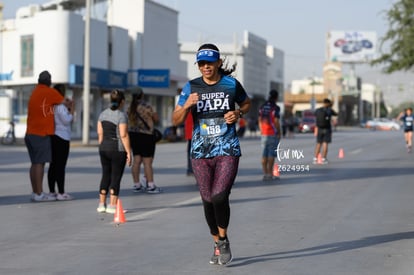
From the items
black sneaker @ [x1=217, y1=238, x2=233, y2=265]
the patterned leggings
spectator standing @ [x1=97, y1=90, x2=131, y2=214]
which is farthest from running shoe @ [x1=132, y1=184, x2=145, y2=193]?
black sneaker @ [x1=217, y1=238, x2=233, y2=265]

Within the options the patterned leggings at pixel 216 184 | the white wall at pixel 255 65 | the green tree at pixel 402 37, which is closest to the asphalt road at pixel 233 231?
the patterned leggings at pixel 216 184


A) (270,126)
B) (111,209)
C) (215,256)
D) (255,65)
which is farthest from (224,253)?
(255,65)

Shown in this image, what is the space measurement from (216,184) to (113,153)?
431cm

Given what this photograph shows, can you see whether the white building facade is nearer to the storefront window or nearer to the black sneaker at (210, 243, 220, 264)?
the storefront window

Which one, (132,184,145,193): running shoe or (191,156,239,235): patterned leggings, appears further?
(132,184,145,193): running shoe

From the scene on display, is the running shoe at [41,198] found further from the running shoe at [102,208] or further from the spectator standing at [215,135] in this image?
the spectator standing at [215,135]

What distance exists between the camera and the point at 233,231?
32.0 feet

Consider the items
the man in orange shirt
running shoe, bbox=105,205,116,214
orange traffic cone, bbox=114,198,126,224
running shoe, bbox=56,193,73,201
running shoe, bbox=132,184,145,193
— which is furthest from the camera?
running shoe, bbox=132,184,145,193

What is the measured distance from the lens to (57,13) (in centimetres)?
4806

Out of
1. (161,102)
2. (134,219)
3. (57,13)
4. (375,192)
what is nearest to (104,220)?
(134,219)

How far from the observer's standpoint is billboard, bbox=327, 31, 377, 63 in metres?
122

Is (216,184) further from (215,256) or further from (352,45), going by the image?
(352,45)

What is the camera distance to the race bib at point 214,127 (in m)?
7.52

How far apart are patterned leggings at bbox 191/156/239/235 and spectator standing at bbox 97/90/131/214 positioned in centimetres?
403
